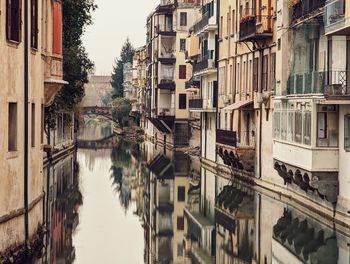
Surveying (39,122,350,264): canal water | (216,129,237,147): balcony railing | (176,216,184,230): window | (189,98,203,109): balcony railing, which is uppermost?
(189,98,203,109): balcony railing

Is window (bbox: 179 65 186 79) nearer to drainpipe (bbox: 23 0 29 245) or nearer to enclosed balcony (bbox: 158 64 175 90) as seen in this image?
enclosed balcony (bbox: 158 64 175 90)

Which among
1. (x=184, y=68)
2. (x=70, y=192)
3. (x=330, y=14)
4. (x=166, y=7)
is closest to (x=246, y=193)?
(x=70, y=192)

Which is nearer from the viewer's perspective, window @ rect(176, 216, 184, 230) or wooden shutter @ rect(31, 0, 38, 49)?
wooden shutter @ rect(31, 0, 38, 49)

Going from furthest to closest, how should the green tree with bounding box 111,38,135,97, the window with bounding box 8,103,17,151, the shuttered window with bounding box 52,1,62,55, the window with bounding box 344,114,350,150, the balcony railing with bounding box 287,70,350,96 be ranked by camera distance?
1. the green tree with bounding box 111,38,135,97
2. the shuttered window with bounding box 52,1,62,55
3. the window with bounding box 344,114,350,150
4. the balcony railing with bounding box 287,70,350,96
5. the window with bounding box 8,103,17,151

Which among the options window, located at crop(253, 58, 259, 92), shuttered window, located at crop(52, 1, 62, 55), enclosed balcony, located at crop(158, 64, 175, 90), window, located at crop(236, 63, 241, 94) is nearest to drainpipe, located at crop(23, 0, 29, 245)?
shuttered window, located at crop(52, 1, 62, 55)

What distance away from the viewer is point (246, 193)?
40.2 metres

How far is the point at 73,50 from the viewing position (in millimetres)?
44062

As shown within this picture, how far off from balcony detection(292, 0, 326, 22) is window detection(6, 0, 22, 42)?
13.3 meters

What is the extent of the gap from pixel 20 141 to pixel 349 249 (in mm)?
10311

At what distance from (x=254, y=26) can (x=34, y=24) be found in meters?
19.5

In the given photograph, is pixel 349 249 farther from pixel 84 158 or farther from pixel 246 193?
pixel 84 158

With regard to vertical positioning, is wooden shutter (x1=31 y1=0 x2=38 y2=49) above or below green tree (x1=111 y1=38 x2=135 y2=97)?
below

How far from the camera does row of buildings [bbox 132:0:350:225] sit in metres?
29.4

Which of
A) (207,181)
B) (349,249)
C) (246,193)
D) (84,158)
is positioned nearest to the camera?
(349,249)
